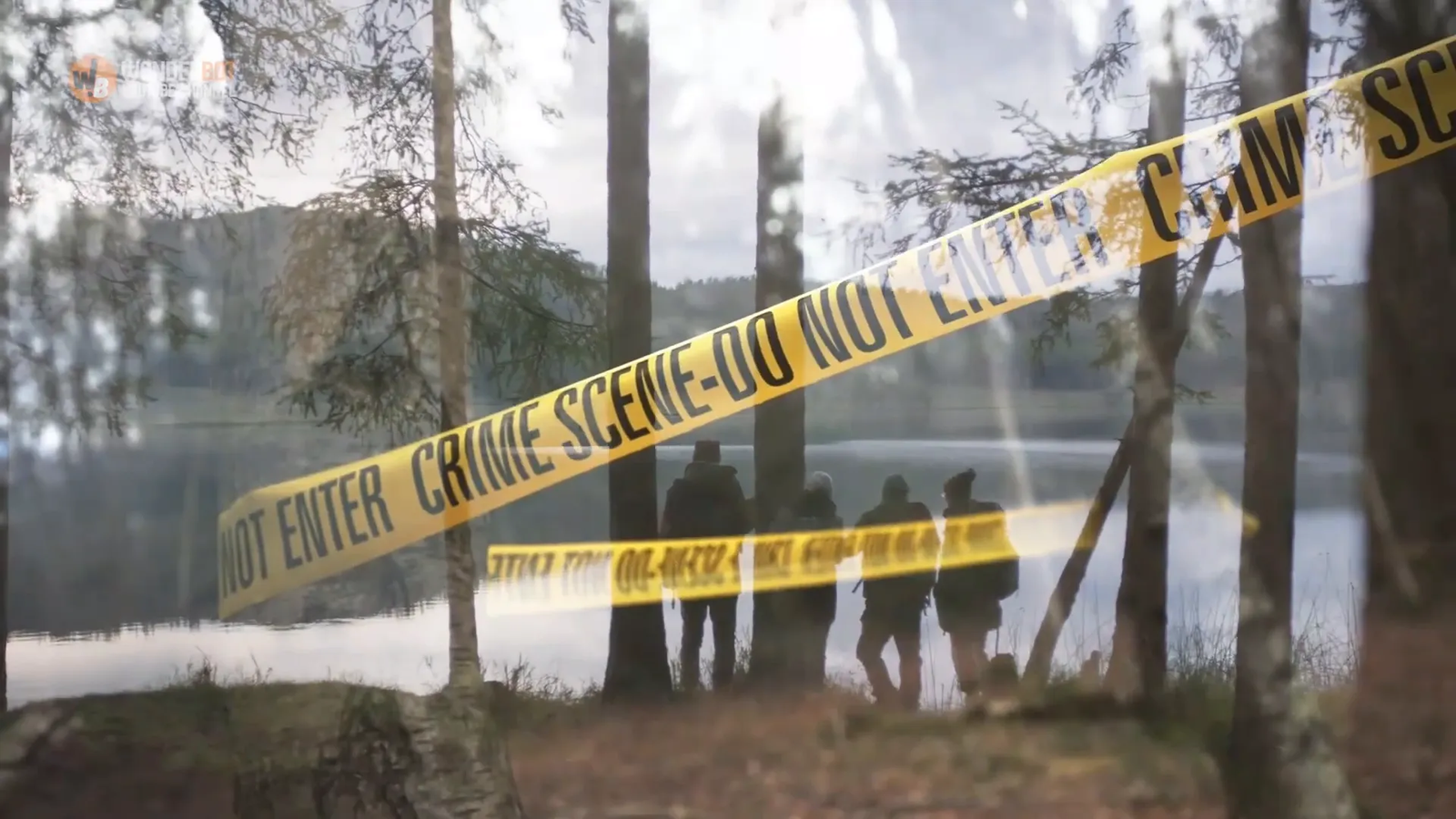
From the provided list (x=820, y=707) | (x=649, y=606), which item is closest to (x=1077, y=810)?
(x=820, y=707)

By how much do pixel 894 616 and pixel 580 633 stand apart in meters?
0.94

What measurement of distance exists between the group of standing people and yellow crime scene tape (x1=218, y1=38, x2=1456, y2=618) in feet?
0.93

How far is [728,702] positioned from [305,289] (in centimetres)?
174

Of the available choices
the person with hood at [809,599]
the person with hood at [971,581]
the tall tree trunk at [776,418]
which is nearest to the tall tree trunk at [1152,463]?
the person with hood at [971,581]

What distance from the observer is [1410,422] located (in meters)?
2.72

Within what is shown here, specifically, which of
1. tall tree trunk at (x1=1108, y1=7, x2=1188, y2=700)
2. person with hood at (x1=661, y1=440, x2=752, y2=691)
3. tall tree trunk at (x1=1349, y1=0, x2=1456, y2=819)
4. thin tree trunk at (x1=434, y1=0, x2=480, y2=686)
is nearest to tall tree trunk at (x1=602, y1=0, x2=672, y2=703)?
person with hood at (x1=661, y1=440, x2=752, y2=691)

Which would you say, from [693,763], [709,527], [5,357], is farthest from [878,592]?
[5,357]

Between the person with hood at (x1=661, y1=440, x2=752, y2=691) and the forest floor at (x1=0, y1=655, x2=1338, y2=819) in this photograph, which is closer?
the forest floor at (x1=0, y1=655, x2=1338, y2=819)

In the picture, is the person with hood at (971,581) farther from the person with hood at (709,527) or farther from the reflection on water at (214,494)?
the person with hood at (709,527)

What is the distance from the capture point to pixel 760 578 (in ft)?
8.30

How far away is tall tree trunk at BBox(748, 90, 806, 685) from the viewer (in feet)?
8.23

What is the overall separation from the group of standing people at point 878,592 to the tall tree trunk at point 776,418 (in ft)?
0.12

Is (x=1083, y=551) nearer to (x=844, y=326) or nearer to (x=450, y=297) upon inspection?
(x=844, y=326)

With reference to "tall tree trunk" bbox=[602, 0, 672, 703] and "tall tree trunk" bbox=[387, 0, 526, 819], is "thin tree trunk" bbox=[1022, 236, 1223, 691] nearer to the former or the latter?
"tall tree trunk" bbox=[602, 0, 672, 703]
